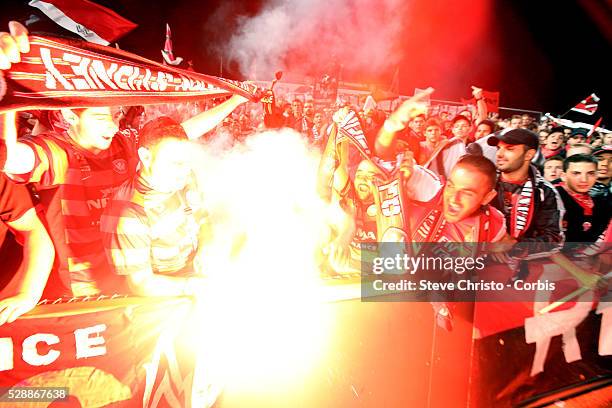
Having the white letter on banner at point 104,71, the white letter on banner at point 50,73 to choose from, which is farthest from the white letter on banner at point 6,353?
the white letter on banner at point 104,71

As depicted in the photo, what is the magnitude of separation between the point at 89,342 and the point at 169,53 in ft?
6.18

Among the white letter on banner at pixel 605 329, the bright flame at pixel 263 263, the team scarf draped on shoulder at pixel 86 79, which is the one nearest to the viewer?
the team scarf draped on shoulder at pixel 86 79

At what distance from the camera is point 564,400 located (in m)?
3.63

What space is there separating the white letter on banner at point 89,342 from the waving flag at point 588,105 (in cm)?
459

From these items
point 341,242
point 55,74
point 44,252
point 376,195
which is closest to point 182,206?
point 44,252

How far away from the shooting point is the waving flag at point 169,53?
7.41ft

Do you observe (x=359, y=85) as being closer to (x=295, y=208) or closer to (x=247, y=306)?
(x=295, y=208)

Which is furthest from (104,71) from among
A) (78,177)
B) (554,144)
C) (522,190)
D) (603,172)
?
(603,172)

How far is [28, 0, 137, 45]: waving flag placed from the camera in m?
1.96

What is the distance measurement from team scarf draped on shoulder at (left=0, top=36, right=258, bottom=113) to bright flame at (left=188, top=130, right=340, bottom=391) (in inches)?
21.7

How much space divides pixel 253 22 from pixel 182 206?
56.4 inches

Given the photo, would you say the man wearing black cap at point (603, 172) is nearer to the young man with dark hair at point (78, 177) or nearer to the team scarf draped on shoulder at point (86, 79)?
the team scarf draped on shoulder at point (86, 79)

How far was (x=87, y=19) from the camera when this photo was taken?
205 cm

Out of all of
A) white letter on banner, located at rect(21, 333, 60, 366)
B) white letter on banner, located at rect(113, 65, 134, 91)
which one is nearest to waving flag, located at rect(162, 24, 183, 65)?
white letter on banner, located at rect(113, 65, 134, 91)
